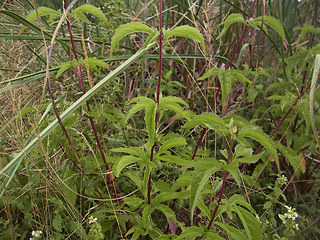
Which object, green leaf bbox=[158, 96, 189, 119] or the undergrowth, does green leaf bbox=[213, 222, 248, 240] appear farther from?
green leaf bbox=[158, 96, 189, 119]

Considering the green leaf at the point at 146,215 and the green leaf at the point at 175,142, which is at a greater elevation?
the green leaf at the point at 175,142

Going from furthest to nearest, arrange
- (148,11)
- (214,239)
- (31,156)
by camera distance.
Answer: (148,11), (31,156), (214,239)

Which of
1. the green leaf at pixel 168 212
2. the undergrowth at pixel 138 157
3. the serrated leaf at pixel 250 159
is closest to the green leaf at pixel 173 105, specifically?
the undergrowth at pixel 138 157

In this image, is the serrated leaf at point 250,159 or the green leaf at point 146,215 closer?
the serrated leaf at point 250,159

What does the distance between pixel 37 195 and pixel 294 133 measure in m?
1.39

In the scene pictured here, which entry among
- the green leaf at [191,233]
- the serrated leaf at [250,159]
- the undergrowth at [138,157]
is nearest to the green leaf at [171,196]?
the undergrowth at [138,157]

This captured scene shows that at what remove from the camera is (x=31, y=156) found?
1288 millimetres

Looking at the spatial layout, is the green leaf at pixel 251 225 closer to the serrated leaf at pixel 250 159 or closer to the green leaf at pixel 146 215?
the serrated leaf at pixel 250 159

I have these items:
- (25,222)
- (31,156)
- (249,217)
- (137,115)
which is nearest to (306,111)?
(249,217)

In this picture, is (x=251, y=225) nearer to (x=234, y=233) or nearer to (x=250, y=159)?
(x=234, y=233)

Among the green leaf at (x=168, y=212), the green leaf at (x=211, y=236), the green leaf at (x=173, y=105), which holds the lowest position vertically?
the green leaf at (x=168, y=212)

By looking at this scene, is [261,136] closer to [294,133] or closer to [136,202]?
[136,202]

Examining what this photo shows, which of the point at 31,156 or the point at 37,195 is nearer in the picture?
the point at 31,156

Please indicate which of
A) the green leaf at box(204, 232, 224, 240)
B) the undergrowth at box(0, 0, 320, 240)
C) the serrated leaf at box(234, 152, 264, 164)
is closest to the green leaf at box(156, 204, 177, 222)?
the undergrowth at box(0, 0, 320, 240)
